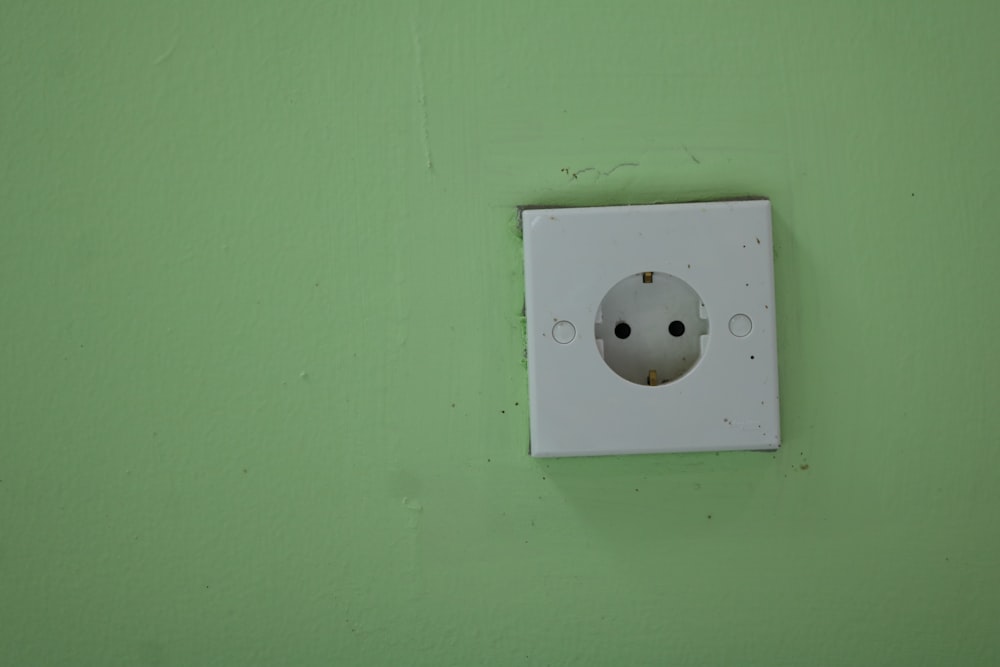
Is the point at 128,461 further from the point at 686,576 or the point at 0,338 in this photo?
the point at 686,576

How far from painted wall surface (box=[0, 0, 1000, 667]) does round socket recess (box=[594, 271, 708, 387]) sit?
6 cm

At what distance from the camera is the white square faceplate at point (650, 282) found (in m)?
0.50

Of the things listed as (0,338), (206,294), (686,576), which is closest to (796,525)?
(686,576)

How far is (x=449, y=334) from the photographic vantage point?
0.53 meters

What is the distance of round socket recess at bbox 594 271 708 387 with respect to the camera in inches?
20.5

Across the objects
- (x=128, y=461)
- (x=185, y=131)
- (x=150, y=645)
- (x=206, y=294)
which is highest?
(x=185, y=131)

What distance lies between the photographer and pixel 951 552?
534mm

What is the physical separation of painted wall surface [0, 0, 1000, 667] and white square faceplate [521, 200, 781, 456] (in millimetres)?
27

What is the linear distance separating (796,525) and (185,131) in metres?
0.52

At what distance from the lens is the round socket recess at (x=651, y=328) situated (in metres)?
0.52

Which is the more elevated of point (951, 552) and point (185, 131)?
point (185, 131)

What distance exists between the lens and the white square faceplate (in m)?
0.50

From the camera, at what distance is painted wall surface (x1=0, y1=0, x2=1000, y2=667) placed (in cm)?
52

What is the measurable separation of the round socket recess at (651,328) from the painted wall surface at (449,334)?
61 millimetres
